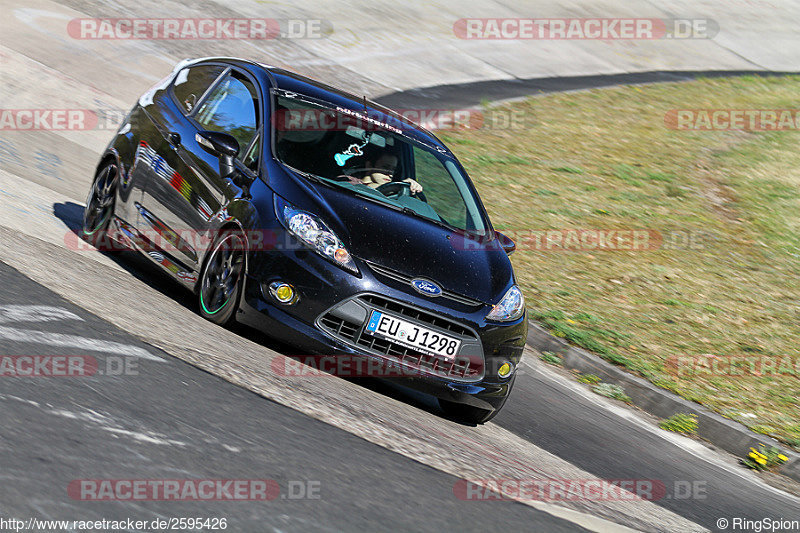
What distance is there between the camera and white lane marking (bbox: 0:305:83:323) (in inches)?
221

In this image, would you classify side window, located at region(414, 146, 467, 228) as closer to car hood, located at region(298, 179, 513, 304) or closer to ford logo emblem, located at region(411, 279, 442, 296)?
car hood, located at region(298, 179, 513, 304)

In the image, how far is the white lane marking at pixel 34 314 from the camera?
5.60 m

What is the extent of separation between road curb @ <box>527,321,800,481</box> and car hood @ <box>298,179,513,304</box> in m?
2.27

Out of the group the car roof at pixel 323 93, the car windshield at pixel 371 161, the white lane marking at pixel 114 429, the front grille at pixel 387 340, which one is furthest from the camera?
the car roof at pixel 323 93

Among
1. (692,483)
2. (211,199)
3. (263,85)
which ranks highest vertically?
(263,85)

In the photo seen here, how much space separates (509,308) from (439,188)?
1.45 m

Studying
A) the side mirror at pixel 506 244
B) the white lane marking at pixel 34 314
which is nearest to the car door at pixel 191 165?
the white lane marking at pixel 34 314

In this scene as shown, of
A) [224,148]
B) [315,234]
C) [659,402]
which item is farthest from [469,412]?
[659,402]

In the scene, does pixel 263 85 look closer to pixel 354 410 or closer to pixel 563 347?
pixel 354 410

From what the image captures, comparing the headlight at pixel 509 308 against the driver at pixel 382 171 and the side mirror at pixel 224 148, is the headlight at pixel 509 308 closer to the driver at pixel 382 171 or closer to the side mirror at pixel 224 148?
the driver at pixel 382 171

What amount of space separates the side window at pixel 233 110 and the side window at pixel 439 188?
4.13ft

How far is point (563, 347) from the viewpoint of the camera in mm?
9039

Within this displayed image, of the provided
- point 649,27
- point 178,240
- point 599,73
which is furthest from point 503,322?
point 649,27

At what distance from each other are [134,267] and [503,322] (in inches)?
118
